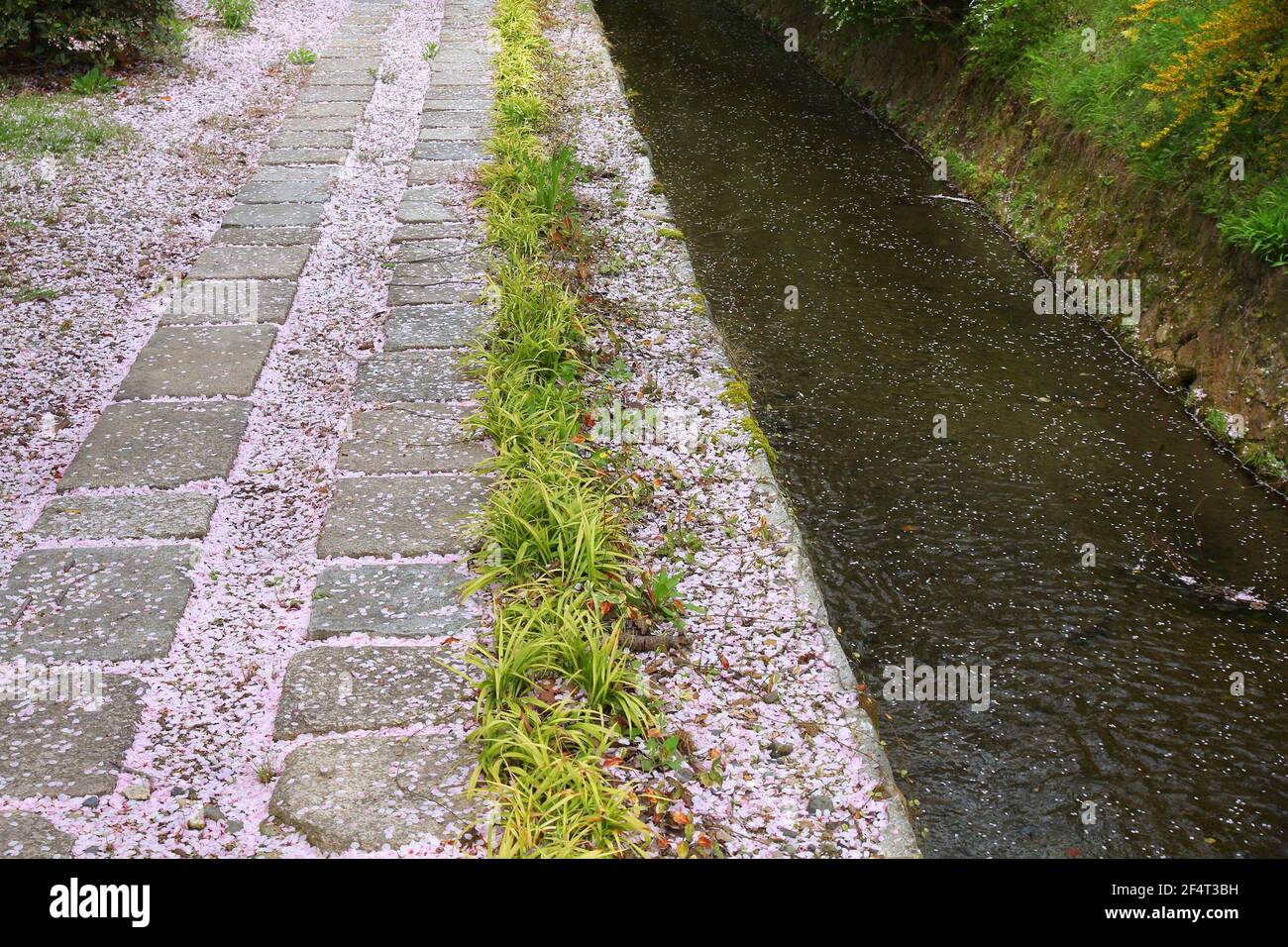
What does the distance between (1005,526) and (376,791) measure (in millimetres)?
2802

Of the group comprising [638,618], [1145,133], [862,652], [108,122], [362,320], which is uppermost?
[1145,133]

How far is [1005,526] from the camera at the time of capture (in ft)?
13.9

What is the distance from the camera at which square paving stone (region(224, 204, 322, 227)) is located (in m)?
5.93

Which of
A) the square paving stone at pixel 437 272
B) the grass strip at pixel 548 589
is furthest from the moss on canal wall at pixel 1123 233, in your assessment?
the square paving stone at pixel 437 272

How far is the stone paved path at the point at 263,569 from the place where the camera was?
255 cm

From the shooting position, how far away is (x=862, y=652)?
142 inches

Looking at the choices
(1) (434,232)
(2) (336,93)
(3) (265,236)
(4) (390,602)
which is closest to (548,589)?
(4) (390,602)

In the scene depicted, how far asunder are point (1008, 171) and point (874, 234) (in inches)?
50.0

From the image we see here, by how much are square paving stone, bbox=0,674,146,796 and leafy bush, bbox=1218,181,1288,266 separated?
508cm

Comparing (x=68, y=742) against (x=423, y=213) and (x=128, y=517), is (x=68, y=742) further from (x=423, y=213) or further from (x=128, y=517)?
(x=423, y=213)

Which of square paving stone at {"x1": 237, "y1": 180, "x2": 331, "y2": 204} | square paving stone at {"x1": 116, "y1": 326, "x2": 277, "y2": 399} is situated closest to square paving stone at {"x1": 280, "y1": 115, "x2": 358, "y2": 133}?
square paving stone at {"x1": 237, "y1": 180, "x2": 331, "y2": 204}

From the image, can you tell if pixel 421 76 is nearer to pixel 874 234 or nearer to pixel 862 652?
pixel 874 234
